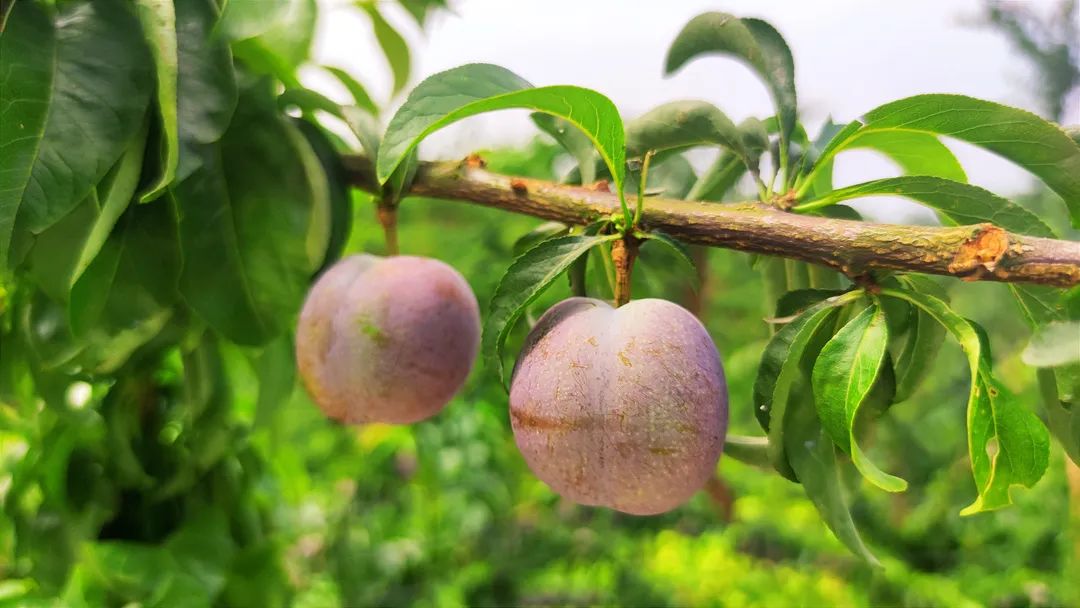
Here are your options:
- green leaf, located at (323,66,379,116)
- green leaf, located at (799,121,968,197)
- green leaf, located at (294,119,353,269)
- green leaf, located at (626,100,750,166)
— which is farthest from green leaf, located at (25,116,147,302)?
green leaf, located at (799,121,968,197)

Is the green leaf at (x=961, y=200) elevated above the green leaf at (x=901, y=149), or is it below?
below

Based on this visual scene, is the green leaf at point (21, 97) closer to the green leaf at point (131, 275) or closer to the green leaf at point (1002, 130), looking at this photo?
the green leaf at point (131, 275)

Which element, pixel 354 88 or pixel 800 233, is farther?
pixel 354 88

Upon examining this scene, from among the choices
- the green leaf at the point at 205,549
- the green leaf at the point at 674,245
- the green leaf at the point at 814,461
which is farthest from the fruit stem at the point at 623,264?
the green leaf at the point at 205,549

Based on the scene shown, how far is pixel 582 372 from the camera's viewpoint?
41 cm

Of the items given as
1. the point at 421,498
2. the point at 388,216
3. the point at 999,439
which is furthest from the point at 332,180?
the point at 421,498

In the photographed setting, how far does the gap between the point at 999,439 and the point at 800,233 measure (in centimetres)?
14

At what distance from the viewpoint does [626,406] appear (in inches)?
16.0

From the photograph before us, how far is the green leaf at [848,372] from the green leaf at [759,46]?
5.7 inches

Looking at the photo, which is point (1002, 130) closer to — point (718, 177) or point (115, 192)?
point (718, 177)

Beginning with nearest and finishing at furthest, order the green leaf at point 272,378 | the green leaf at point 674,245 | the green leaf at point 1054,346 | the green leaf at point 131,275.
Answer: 1. the green leaf at point 1054,346
2. the green leaf at point 674,245
3. the green leaf at point 131,275
4. the green leaf at point 272,378

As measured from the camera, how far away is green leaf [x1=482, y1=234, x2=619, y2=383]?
42 cm

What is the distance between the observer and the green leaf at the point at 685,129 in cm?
48

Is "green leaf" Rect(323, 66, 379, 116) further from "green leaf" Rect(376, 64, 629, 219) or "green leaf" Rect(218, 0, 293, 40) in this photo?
"green leaf" Rect(376, 64, 629, 219)
